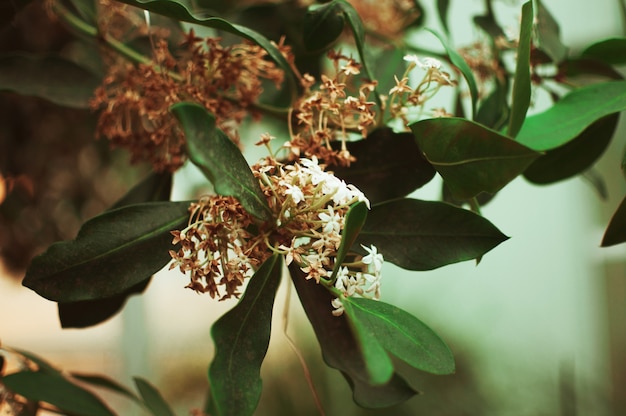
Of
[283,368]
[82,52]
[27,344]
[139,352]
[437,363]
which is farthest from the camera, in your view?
[139,352]

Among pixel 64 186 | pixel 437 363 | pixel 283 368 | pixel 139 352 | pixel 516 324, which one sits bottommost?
pixel 516 324

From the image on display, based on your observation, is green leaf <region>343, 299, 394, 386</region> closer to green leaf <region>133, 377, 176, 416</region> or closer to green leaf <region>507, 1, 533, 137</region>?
green leaf <region>507, 1, 533, 137</region>

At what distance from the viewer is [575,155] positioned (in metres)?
0.62

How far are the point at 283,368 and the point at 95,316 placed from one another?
110 centimetres

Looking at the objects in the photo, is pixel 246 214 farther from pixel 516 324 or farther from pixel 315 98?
pixel 516 324

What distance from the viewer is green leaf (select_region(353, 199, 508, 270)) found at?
0.45 metres

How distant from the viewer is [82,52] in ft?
2.64

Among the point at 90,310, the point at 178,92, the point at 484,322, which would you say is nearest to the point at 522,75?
the point at 178,92

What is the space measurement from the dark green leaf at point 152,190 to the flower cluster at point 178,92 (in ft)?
0.10

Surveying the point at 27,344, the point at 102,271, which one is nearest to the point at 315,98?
the point at 102,271

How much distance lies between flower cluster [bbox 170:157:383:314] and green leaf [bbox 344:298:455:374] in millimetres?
17

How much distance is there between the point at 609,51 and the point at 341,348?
0.39 metres

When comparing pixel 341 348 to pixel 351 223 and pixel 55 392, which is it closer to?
pixel 351 223

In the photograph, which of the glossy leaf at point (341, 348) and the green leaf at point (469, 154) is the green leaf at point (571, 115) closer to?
the green leaf at point (469, 154)
